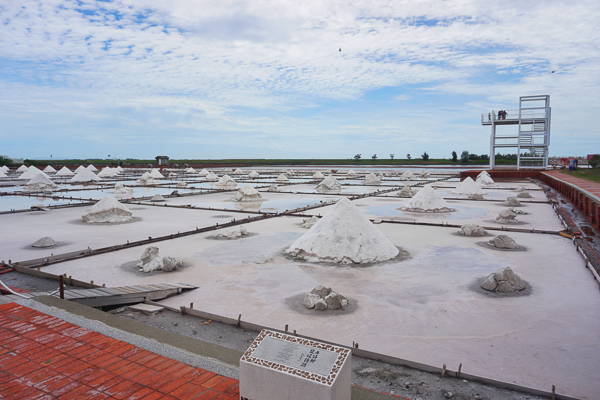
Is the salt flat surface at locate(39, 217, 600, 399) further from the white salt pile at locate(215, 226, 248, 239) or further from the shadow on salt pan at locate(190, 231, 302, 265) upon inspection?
the white salt pile at locate(215, 226, 248, 239)

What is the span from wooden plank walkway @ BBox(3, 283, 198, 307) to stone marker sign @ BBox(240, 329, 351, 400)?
3.77 m

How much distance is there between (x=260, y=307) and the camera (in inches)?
226

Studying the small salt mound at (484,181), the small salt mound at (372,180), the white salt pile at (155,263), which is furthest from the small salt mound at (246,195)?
the small salt mound at (484,181)

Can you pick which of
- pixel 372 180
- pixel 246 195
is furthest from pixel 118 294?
pixel 372 180

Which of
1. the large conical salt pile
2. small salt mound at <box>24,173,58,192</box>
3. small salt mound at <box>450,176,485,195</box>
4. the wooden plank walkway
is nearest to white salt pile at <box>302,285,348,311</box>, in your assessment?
the wooden plank walkway

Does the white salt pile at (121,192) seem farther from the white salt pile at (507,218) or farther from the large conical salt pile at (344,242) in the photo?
the white salt pile at (507,218)

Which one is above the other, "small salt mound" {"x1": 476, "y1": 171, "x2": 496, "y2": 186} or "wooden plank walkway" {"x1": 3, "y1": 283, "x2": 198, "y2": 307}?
"small salt mound" {"x1": 476, "y1": 171, "x2": 496, "y2": 186}

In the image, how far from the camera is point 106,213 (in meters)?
13.5

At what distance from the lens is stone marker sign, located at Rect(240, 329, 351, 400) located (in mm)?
2469

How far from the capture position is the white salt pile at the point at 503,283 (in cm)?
638

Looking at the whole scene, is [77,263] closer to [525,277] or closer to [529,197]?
[525,277]

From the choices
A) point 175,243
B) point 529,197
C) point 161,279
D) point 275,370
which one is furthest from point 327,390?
point 529,197

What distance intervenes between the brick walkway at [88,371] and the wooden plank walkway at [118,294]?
4.35 ft

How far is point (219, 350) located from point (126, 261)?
17.6ft
